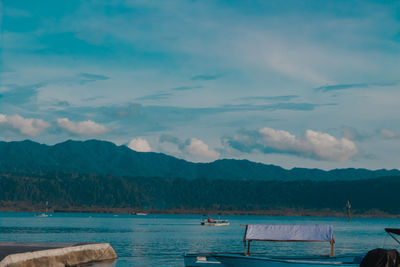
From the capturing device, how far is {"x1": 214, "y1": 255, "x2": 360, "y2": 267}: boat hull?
133 feet

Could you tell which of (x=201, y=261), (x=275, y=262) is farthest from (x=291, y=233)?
(x=201, y=261)

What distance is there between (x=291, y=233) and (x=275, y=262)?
246 inches

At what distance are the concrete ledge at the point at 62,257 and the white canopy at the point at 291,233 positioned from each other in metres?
14.4

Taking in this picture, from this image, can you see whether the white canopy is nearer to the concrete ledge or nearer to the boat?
the boat

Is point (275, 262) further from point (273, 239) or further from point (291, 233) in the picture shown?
point (291, 233)

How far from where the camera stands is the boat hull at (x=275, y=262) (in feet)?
133

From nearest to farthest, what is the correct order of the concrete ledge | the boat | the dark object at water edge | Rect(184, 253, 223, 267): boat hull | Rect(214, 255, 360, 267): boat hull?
the dark object at water edge → the concrete ledge → Rect(214, 255, 360, 267): boat hull → the boat → Rect(184, 253, 223, 267): boat hull

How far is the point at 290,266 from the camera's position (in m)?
40.9

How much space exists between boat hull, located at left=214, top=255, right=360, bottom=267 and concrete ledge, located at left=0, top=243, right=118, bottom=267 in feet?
39.8

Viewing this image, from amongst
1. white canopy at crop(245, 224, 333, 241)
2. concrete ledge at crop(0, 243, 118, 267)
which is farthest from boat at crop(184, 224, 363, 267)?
concrete ledge at crop(0, 243, 118, 267)

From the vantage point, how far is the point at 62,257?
48.0 m

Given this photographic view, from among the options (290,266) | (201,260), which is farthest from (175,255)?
(290,266)

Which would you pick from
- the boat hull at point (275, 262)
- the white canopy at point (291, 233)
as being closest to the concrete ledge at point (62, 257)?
the boat hull at point (275, 262)

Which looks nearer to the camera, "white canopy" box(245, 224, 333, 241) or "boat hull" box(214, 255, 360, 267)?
"boat hull" box(214, 255, 360, 267)
